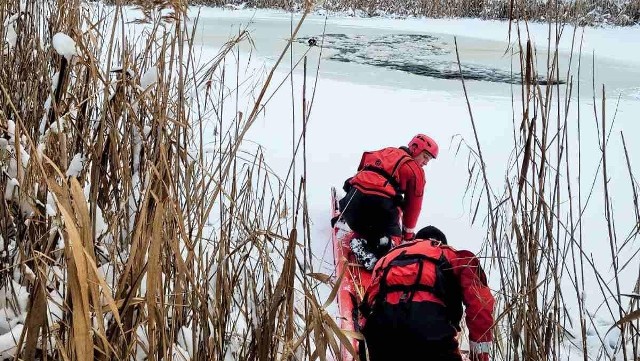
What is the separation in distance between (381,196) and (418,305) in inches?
63.3

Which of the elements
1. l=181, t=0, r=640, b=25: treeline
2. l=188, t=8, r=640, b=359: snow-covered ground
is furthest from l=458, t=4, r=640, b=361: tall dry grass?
l=181, t=0, r=640, b=25: treeline

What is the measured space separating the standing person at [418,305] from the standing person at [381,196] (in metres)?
1.39

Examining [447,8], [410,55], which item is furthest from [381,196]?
[447,8]

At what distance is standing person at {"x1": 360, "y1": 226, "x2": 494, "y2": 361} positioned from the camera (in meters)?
2.26

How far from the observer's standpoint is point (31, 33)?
6.30 ft

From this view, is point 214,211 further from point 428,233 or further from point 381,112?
point 381,112

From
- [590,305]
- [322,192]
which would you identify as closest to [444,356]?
[590,305]

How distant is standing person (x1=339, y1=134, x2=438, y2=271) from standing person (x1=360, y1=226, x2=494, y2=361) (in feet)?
4.55

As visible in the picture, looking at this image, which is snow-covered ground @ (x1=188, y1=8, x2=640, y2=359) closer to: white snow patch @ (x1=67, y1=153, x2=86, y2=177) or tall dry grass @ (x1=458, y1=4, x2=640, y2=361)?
tall dry grass @ (x1=458, y1=4, x2=640, y2=361)

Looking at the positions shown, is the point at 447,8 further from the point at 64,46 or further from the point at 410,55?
the point at 64,46

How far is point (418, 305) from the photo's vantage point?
2.27 metres

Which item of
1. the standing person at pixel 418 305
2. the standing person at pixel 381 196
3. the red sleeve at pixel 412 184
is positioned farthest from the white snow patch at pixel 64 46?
the red sleeve at pixel 412 184

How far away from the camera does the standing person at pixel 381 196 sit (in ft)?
12.5

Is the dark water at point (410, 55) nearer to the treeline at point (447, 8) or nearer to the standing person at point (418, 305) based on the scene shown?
the treeline at point (447, 8)
